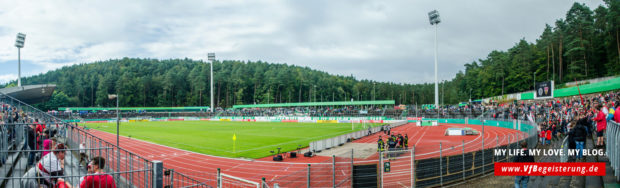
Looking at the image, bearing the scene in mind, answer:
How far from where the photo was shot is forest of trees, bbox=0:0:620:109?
54969 mm

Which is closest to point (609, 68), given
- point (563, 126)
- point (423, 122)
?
point (423, 122)

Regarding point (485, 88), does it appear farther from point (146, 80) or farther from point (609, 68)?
point (146, 80)

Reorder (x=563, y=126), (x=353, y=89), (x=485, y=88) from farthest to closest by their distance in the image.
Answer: (x=353, y=89)
(x=485, y=88)
(x=563, y=126)

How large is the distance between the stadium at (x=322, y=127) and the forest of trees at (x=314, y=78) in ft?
1.38

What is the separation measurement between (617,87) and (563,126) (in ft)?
48.4

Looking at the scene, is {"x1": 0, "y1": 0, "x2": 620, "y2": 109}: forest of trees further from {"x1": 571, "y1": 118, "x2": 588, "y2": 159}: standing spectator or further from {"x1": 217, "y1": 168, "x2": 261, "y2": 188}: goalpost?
{"x1": 217, "y1": 168, "x2": 261, "y2": 188}: goalpost

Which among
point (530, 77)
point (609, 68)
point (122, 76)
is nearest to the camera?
point (609, 68)

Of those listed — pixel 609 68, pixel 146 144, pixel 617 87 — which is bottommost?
pixel 146 144

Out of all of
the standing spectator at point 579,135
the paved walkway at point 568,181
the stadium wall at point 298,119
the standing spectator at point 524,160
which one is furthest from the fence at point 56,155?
the stadium wall at point 298,119

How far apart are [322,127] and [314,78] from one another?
3633 inches

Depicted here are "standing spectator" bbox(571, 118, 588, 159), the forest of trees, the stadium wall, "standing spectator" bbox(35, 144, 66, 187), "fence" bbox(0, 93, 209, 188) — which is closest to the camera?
"fence" bbox(0, 93, 209, 188)

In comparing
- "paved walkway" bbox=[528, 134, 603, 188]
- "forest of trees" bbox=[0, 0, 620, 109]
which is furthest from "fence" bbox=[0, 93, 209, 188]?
"forest of trees" bbox=[0, 0, 620, 109]

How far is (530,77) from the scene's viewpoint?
7219cm

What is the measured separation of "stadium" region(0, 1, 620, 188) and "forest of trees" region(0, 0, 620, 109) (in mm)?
422
